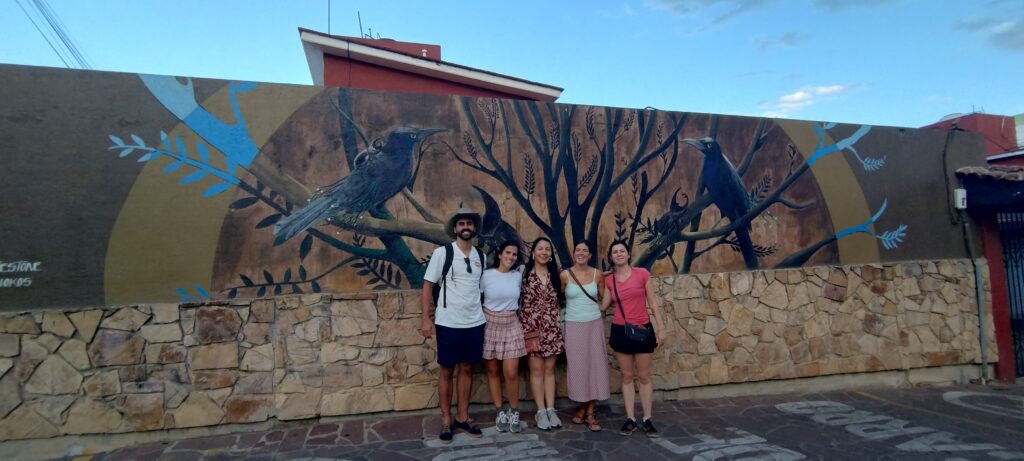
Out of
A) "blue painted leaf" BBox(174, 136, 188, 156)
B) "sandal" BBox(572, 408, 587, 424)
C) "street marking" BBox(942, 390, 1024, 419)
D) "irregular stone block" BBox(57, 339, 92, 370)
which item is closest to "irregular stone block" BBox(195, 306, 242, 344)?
"irregular stone block" BBox(57, 339, 92, 370)

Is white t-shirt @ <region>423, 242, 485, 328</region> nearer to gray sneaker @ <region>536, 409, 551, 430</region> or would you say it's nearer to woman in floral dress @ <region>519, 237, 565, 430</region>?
woman in floral dress @ <region>519, 237, 565, 430</region>

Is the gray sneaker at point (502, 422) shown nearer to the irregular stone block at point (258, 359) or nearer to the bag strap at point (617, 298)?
the bag strap at point (617, 298)

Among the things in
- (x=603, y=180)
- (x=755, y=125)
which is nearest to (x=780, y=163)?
(x=755, y=125)

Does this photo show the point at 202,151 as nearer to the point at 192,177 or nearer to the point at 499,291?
the point at 192,177

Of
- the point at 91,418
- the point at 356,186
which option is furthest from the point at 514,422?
the point at 91,418

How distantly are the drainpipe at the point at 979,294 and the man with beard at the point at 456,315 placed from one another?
20.5 ft

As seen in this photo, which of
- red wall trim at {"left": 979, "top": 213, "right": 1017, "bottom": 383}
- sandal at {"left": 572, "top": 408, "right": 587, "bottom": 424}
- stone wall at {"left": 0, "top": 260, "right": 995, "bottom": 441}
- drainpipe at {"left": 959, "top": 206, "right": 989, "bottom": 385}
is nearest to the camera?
stone wall at {"left": 0, "top": 260, "right": 995, "bottom": 441}

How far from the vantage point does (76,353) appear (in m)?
4.06

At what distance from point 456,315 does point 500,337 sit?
16.5 inches

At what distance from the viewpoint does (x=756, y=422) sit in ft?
15.6

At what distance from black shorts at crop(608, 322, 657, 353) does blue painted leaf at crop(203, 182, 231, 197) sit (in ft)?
11.2

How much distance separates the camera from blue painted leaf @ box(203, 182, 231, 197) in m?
4.39

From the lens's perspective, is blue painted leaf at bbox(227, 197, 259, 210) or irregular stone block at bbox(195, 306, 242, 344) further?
blue painted leaf at bbox(227, 197, 259, 210)

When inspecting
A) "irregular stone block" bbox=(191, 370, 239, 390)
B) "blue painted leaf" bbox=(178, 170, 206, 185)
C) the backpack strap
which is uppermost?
"blue painted leaf" bbox=(178, 170, 206, 185)
